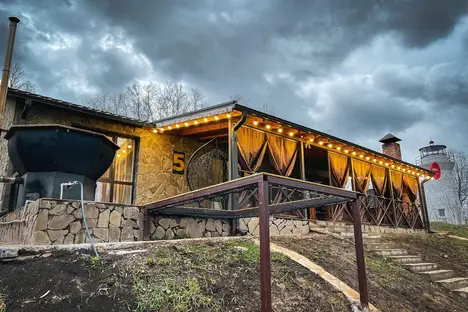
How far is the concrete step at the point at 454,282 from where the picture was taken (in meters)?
6.50

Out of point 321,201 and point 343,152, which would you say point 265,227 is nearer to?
point 321,201

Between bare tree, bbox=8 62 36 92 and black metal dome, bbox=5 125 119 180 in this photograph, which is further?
bare tree, bbox=8 62 36 92

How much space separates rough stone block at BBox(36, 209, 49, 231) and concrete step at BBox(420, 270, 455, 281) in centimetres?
709

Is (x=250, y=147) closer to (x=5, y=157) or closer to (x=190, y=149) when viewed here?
(x=190, y=149)

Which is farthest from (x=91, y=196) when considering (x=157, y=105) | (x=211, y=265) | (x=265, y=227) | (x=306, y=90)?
(x=306, y=90)

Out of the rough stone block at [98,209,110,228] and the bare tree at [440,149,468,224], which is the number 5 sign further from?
the bare tree at [440,149,468,224]

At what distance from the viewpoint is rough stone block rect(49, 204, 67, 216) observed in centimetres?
429

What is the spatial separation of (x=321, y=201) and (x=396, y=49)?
16.6m

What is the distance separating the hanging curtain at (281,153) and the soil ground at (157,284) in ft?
12.5

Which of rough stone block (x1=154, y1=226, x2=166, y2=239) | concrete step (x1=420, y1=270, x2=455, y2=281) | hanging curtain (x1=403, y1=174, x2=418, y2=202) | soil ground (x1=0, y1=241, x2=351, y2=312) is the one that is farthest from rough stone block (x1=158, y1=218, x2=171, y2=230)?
hanging curtain (x1=403, y1=174, x2=418, y2=202)

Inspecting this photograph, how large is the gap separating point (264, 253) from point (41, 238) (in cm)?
299

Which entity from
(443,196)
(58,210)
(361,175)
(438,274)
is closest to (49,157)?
(58,210)

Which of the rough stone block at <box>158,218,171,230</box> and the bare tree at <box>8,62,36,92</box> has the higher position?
the bare tree at <box>8,62,36,92</box>

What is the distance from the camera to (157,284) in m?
3.22
